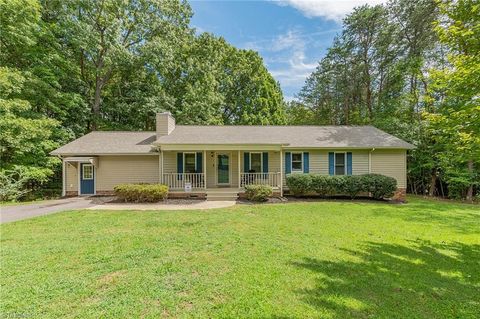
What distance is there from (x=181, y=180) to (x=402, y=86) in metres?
19.2

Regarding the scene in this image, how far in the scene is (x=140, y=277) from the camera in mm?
3881

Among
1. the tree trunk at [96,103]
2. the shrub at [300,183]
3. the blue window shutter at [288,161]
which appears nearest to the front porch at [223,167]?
the blue window shutter at [288,161]

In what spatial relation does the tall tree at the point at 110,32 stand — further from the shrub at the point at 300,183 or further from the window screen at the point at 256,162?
the shrub at the point at 300,183

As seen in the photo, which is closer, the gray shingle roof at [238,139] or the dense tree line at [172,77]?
the gray shingle roof at [238,139]

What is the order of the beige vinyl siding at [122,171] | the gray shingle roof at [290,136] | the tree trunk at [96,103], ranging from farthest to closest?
the tree trunk at [96,103], the beige vinyl siding at [122,171], the gray shingle roof at [290,136]

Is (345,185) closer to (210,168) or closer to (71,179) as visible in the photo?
(210,168)

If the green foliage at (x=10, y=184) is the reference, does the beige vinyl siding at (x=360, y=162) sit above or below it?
above

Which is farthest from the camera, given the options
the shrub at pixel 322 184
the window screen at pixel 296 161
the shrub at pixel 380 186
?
the window screen at pixel 296 161

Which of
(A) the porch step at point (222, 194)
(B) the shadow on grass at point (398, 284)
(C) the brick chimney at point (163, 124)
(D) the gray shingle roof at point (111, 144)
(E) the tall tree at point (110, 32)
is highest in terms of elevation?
Result: (E) the tall tree at point (110, 32)

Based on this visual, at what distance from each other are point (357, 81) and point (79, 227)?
25463 millimetres

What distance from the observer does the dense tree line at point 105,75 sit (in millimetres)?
14391

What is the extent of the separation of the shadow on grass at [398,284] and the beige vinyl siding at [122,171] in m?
11.6

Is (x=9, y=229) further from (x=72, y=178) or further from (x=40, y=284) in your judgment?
(x=72, y=178)

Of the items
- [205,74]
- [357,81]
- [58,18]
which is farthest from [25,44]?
[357,81]
